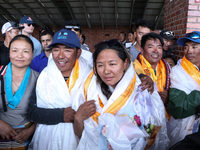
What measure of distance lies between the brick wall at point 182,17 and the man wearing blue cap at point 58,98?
6.50 feet

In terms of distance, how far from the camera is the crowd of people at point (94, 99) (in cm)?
148

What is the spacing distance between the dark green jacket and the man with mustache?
0.12 metres

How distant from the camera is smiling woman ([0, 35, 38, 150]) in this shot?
1.68m

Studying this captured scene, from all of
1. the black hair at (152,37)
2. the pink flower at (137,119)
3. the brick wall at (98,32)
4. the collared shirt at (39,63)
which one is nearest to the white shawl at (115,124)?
the pink flower at (137,119)

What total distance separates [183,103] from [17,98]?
190cm

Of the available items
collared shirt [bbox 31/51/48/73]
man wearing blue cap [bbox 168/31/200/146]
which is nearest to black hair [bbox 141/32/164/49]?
man wearing blue cap [bbox 168/31/200/146]

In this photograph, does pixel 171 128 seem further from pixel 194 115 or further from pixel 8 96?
pixel 8 96

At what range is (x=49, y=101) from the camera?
1710mm

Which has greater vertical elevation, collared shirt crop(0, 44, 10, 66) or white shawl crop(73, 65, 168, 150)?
collared shirt crop(0, 44, 10, 66)

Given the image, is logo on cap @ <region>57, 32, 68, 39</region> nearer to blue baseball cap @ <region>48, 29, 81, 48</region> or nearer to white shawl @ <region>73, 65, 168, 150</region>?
blue baseball cap @ <region>48, 29, 81, 48</region>

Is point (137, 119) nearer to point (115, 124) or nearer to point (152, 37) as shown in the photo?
point (115, 124)

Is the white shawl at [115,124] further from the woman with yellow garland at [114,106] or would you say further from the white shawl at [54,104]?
the white shawl at [54,104]

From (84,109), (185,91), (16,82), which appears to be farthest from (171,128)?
(16,82)

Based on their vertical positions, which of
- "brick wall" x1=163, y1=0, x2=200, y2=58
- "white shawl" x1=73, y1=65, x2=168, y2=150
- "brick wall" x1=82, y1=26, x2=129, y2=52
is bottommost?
"white shawl" x1=73, y1=65, x2=168, y2=150
